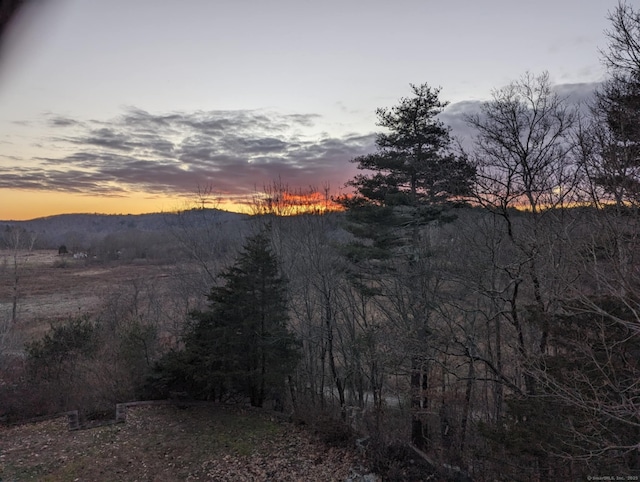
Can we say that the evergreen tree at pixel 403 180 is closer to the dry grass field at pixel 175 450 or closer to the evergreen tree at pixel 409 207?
the evergreen tree at pixel 409 207

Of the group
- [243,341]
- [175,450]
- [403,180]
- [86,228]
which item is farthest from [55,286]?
Answer: [86,228]

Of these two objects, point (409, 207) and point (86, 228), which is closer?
point (409, 207)

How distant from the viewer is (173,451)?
413 inches

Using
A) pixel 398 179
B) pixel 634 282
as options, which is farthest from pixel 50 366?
pixel 634 282

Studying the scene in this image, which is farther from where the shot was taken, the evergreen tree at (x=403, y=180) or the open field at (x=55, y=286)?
the open field at (x=55, y=286)

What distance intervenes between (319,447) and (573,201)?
9756 mm

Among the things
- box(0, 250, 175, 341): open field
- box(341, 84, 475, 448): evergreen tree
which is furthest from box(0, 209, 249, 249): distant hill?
box(341, 84, 475, 448): evergreen tree

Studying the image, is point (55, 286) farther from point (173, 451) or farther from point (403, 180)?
point (403, 180)

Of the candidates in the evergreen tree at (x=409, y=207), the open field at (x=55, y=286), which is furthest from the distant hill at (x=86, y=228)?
the evergreen tree at (x=409, y=207)

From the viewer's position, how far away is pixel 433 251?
42.2 feet

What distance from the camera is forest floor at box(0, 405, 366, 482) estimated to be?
9391 mm

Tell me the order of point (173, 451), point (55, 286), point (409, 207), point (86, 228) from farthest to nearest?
point (86, 228), point (55, 286), point (409, 207), point (173, 451)

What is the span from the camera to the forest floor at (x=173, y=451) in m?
9.39

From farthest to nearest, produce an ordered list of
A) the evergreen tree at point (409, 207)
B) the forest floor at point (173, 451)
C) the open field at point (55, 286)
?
the open field at point (55, 286) → the evergreen tree at point (409, 207) → the forest floor at point (173, 451)
